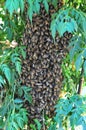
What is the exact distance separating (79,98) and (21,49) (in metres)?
0.33

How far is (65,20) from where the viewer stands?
111 cm

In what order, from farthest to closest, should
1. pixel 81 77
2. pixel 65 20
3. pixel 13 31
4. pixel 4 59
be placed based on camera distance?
pixel 81 77 → pixel 13 31 → pixel 4 59 → pixel 65 20

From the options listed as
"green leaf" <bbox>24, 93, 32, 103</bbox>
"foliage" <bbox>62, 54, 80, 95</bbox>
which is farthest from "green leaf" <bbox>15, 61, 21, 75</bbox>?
"foliage" <bbox>62, 54, 80, 95</bbox>

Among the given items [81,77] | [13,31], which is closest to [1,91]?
[13,31]

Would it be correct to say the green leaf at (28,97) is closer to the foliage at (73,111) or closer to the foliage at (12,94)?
the foliage at (12,94)

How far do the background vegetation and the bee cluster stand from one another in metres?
0.04

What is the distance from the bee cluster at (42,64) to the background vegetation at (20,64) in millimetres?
36

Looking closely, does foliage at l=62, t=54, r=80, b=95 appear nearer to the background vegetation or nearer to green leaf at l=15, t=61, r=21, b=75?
the background vegetation

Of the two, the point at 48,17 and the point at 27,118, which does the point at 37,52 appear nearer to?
the point at 48,17

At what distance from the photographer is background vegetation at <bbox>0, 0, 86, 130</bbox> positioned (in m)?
1.14

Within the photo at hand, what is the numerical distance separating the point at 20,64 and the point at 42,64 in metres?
0.09

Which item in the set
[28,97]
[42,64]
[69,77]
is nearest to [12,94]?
[28,97]

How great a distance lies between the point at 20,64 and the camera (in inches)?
53.8

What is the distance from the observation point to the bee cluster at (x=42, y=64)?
4.39 ft
